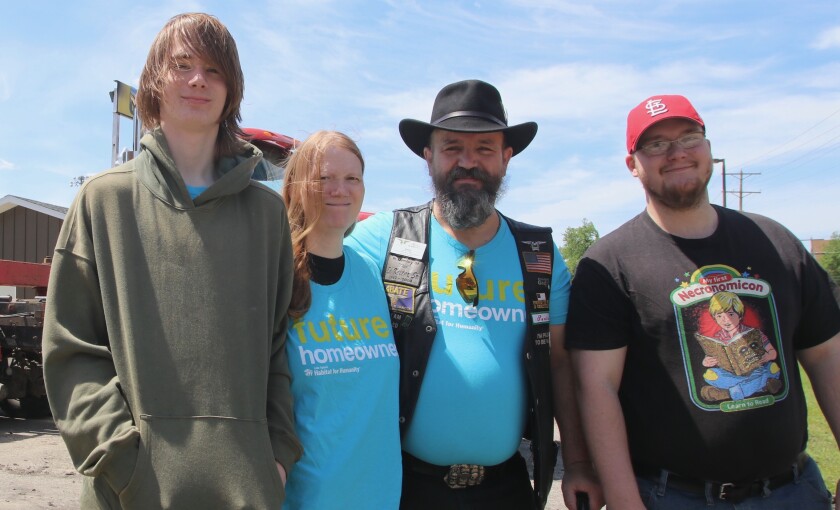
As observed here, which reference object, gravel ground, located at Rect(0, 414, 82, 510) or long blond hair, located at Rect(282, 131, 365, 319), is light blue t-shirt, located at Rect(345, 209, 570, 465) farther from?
gravel ground, located at Rect(0, 414, 82, 510)

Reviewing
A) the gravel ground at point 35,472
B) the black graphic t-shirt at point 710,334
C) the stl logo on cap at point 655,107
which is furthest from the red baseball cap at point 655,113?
the gravel ground at point 35,472

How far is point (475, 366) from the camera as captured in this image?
2686mm

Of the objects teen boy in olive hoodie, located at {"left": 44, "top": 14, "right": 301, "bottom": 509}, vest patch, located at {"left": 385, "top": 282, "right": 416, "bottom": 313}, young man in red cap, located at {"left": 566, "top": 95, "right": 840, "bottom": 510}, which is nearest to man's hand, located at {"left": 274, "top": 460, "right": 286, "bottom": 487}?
teen boy in olive hoodie, located at {"left": 44, "top": 14, "right": 301, "bottom": 509}

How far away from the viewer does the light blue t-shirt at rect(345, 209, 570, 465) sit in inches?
105

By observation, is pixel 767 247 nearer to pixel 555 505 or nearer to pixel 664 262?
pixel 664 262

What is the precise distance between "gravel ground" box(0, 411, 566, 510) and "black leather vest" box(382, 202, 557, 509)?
2505mm

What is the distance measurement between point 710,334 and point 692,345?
3.2 inches

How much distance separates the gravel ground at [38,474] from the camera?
5.12 metres

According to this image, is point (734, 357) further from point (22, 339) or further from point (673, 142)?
point (22, 339)

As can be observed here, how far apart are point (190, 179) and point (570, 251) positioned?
60.0 metres

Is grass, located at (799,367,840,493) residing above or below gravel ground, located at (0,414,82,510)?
below

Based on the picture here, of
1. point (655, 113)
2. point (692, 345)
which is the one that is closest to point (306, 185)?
point (655, 113)

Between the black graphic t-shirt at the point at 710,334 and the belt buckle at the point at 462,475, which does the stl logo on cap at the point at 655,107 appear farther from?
the belt buckle at the point at 462,475

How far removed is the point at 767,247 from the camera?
272cm
